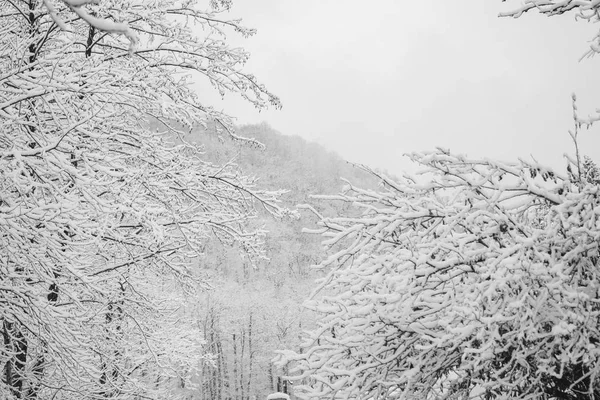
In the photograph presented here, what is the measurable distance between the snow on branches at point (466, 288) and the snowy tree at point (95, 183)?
1.53m

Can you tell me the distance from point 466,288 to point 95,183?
2639mm

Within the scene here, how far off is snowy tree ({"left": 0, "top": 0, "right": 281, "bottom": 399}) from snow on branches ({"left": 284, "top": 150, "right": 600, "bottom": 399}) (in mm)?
1525

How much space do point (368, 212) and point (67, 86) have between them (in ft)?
7.67

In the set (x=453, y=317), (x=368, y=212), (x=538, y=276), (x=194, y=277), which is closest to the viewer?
(x=538, y=276)

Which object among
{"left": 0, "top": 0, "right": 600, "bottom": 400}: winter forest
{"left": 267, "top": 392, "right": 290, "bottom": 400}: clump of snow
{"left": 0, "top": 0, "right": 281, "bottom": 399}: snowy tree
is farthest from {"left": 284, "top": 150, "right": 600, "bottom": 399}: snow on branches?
{"left": 0, "top": 0, "right": 281, "bottom": 399}: snowy tree

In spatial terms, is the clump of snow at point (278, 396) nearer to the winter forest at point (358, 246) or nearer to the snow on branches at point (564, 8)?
the winter forest at point (358, 246)

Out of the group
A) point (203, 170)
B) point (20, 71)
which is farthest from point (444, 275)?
point (20, 71)

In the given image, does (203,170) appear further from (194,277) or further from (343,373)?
(343,373)

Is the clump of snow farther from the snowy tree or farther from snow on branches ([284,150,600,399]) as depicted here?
the snowy tree

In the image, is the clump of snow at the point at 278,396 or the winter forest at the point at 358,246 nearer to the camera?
the winter forest at the point at 358,246

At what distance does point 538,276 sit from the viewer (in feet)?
7.30

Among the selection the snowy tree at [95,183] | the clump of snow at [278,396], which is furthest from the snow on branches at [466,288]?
the snowy tree at [95,183]

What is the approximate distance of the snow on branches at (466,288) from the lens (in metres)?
2.26

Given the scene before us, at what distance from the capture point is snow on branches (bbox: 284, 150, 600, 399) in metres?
2.26
